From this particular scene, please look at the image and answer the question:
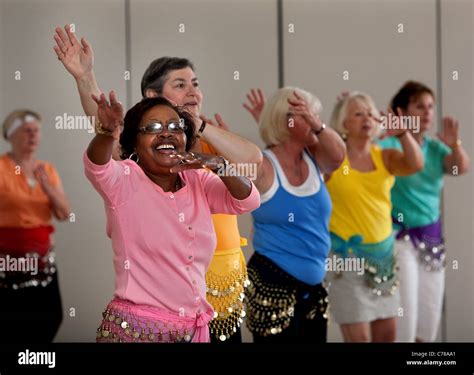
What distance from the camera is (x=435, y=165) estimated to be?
479 centimetres

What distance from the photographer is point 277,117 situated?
4.02 meters

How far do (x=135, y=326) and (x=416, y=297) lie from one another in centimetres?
193

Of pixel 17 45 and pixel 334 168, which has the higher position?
pixel 17 45

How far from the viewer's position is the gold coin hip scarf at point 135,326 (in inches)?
124

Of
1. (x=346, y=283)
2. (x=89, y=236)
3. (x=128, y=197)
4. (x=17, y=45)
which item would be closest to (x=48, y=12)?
(x=17, y=45)

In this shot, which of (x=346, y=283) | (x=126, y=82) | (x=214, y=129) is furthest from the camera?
(x=346, y=283)

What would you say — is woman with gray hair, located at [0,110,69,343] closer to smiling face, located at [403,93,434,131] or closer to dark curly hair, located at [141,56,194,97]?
dark curly hair, located at [141,56,194,97]

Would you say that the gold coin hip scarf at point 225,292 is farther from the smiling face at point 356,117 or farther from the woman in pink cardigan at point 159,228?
the smiling face at point 356,117

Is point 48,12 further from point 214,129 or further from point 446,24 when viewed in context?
point 446,24

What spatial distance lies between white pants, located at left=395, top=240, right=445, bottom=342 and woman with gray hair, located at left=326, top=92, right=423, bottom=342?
13 cm

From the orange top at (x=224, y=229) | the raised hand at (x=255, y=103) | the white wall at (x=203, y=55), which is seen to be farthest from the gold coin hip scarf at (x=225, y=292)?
the raised hand at (x=255, y=103)

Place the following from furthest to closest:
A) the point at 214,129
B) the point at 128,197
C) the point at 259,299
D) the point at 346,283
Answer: the point at 346,283 < the point at 259,299 < the point at 214,129 < the point at 128,197

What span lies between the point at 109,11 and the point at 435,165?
1.72 meters

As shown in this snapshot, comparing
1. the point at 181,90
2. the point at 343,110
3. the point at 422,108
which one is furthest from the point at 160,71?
the point at 422,108
